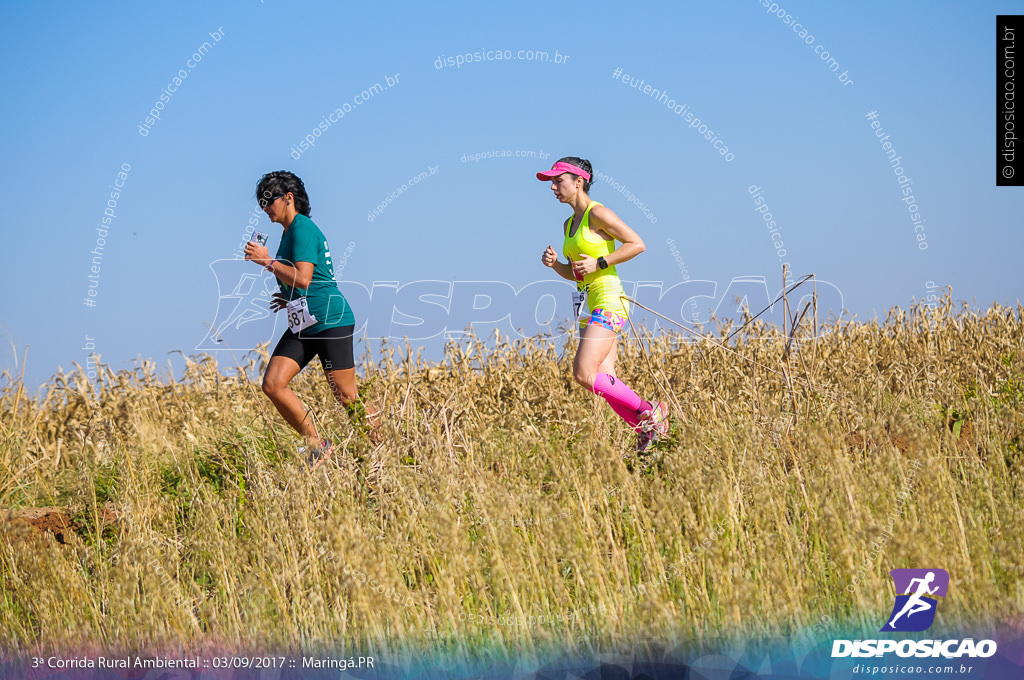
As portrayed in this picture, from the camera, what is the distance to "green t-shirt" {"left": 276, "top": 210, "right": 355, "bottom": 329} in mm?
5656

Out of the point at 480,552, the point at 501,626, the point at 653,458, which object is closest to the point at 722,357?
the point at 653,458

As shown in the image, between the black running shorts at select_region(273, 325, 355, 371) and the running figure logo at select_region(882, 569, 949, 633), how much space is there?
377 cm

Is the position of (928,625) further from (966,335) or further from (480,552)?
(966,335)

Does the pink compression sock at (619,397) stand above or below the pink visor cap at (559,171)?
below

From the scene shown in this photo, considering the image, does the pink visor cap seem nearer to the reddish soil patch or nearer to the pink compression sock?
the pink compression sock

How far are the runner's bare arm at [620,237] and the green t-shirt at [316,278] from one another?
1.91m

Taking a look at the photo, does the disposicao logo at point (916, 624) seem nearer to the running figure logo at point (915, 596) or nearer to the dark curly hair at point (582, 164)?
the running figure logo at point (915, 596)

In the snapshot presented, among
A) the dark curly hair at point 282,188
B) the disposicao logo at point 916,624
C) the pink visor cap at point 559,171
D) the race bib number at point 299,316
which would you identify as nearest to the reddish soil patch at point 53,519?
the race bib number at point 299,316

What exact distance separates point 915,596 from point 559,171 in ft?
11.5

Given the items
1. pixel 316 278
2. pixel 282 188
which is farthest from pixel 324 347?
pixel 282 188

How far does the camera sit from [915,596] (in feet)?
10.3

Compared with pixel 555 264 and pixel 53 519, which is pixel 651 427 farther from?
pixel 53 519

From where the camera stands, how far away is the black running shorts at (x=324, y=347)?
5.70 meters

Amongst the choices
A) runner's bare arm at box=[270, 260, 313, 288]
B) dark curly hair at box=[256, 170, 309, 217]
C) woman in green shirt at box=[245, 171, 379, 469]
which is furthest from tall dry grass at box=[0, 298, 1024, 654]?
dark curly hair at box=[256, 170, 309, 217]
